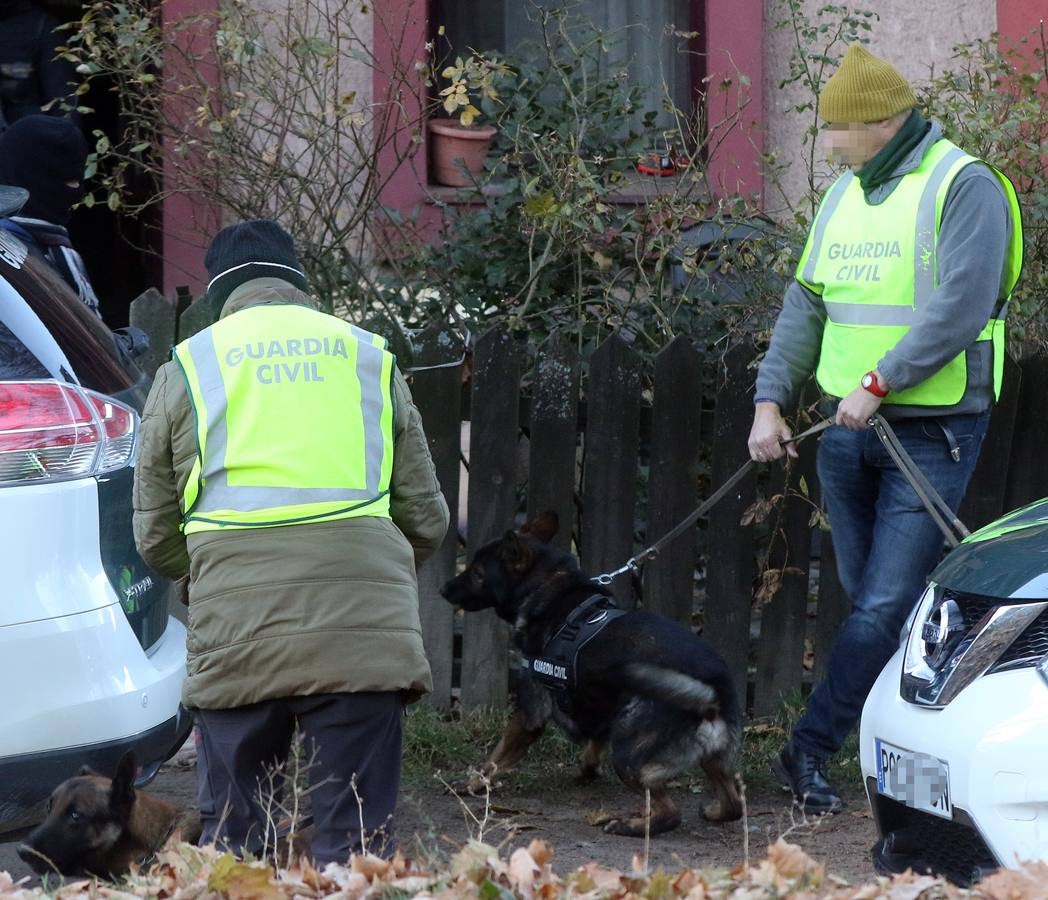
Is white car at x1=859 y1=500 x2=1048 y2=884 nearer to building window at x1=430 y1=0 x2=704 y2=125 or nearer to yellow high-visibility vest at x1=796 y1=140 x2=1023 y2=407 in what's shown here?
yellow high-visibility vest at x1=796 y1=140 x2=1023 y2=407

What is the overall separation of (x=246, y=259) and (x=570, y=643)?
1.85 metres

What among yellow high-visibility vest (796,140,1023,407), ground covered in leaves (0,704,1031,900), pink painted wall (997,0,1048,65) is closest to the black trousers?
ground covered in leaves (0,704,1031,900)

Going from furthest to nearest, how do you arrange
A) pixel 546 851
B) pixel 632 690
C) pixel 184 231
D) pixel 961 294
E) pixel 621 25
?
pixel 621 25 → pixel 184 231 → pixel 632 690 → pixel 961 294 → pixel 546 851

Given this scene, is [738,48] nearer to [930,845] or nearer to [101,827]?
[930,845]

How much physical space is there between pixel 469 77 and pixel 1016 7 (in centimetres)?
393

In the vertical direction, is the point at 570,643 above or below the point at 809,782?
above

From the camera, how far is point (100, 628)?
3346 millimetres

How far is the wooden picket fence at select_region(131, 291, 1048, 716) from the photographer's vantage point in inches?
210

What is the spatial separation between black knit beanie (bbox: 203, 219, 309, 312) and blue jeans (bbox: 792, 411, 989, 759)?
1.85m

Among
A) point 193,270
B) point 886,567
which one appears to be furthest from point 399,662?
point 193,270

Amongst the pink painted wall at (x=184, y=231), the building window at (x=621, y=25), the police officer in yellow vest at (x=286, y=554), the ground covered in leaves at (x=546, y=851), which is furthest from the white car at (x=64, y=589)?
the building window at (x=621, y=25)

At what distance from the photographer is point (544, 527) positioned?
4961 millimetres

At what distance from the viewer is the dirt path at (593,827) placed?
4.31m

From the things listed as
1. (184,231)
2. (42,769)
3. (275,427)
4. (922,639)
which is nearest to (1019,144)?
(922,639)
